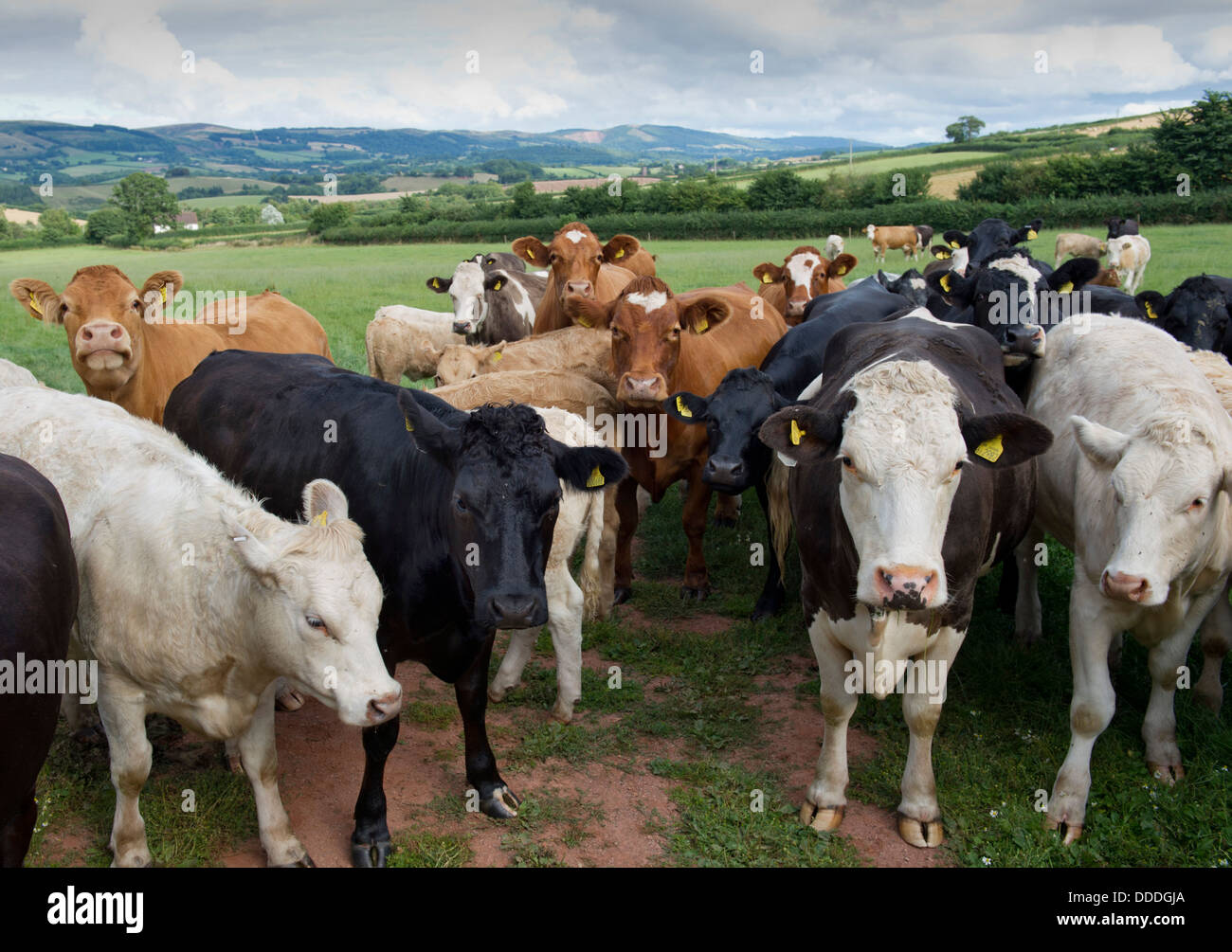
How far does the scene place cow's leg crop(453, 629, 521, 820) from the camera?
463 cm

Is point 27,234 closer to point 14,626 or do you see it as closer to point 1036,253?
point 1036,253

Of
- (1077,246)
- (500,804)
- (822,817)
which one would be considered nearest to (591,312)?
(500,804)

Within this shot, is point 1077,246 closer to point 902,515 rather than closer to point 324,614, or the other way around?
point 902,515

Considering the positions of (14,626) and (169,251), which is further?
(169,251)

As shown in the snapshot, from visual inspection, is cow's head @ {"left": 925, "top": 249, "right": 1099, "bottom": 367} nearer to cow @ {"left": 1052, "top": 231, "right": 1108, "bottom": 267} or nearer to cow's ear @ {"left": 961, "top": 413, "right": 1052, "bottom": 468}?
cow's ear @ {"left": 961, "top": 413, "right": 1052, "bottom": 468}

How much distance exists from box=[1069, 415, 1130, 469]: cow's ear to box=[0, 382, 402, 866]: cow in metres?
3.21

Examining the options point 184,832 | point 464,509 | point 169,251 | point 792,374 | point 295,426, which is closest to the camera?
point 464,509

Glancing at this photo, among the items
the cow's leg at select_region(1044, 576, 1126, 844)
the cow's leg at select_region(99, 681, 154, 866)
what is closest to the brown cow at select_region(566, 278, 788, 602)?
the cow's leg at select_region(1044, 576, 1126, 844)

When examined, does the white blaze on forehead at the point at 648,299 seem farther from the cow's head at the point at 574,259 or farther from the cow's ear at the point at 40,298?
the cow's ear at the point at 40,298

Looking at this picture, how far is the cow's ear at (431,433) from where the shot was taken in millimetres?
4180

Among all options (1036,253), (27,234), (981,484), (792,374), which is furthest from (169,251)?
(981,484)

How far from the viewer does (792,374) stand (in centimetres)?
768

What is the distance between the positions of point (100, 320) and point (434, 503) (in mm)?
4109
